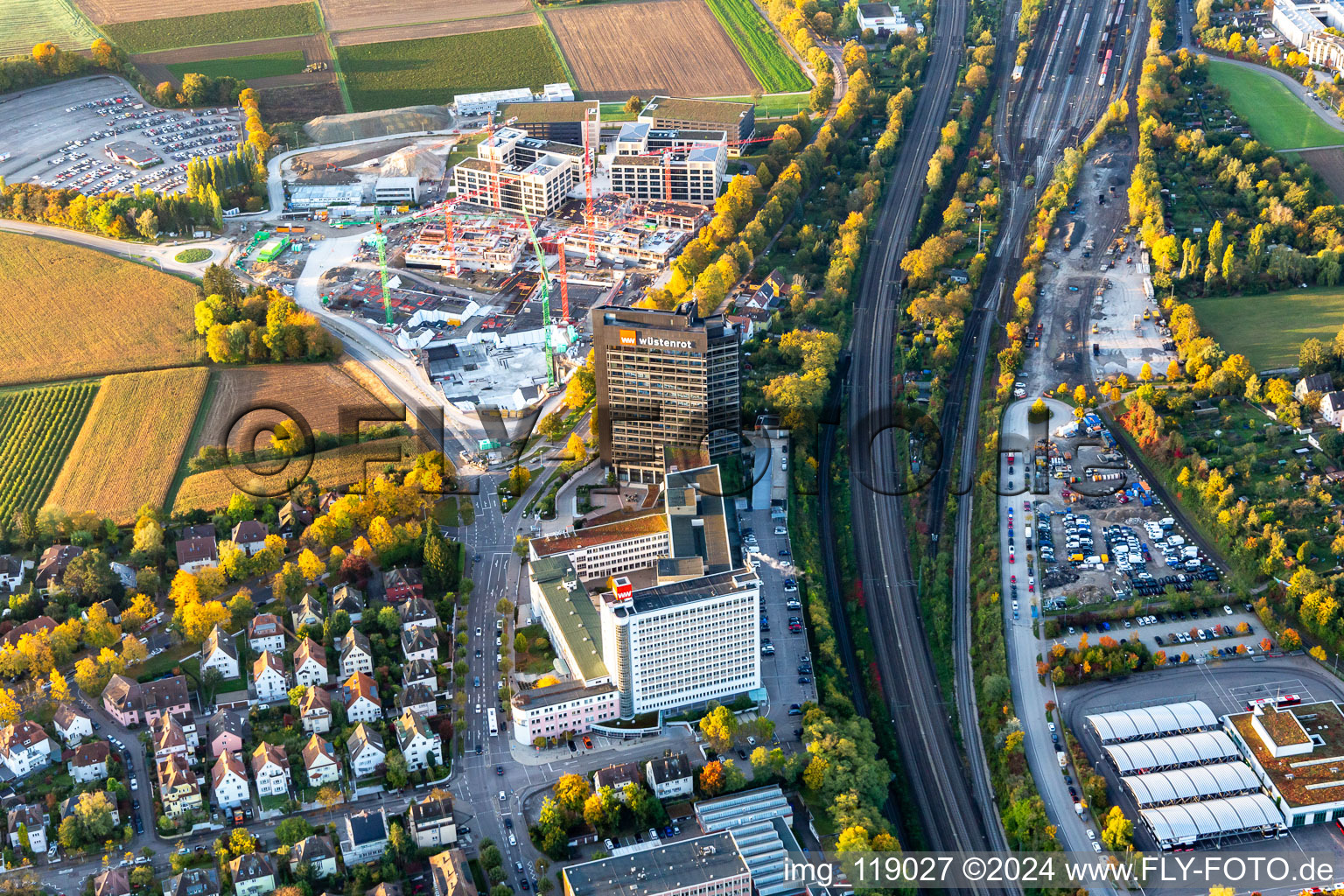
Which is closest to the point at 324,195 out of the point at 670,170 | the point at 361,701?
the point at 670,170

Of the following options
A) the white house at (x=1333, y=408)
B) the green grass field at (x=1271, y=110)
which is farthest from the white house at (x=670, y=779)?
the green grass field at (x=1271, y=110)

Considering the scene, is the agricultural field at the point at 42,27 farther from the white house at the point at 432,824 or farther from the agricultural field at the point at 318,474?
the white house at the point at 432,824

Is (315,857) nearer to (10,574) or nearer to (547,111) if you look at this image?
(10,574)

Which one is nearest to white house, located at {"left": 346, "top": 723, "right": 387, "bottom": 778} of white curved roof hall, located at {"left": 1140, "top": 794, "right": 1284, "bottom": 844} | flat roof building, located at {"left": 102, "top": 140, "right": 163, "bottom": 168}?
white curved roof hall, located at {"left": 1140, "top": 794, "right": 1284, "bottom": 844}

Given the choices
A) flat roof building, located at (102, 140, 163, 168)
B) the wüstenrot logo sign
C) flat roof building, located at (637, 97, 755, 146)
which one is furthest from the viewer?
flat roof building, located at (102, 140, 163, 168)

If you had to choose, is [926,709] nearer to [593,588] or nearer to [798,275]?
[593,588]

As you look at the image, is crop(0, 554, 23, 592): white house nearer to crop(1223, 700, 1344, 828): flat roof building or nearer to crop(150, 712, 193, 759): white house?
crop(150, 712, 193, 759): white house
